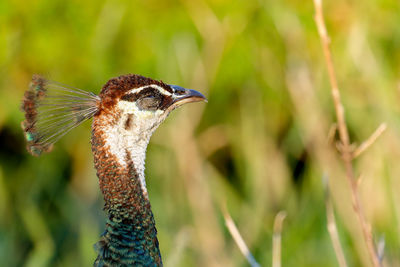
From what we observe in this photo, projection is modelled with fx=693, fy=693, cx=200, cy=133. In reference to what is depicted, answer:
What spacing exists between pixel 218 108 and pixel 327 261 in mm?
833

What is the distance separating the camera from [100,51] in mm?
2396

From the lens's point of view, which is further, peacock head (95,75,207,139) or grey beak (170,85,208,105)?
grey beak (170,85,208,105)

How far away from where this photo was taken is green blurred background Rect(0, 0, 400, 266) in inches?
85.5

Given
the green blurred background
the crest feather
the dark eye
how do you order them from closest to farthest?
the crest feather, the dark eye, the green blurred background

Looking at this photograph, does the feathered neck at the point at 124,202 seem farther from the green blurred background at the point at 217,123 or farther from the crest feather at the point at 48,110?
the green blurred background at the point at 217,123

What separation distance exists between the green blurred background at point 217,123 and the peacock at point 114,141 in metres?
0.80

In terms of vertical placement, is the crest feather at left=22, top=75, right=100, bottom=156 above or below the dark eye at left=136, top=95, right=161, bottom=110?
above

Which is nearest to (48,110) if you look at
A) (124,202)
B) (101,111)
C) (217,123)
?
(101,111)

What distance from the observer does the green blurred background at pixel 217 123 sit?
2172 mm

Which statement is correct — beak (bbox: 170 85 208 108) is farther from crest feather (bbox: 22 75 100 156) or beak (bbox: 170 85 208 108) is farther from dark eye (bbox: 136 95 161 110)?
crest feather (bbox: 22 75 100 156)

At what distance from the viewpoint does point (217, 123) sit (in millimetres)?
2697

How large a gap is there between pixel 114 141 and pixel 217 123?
1450 millimetres

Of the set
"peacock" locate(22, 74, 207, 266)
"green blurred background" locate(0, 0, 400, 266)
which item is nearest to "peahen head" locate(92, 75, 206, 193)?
"peacock" locate(22, 74, 207, 266)

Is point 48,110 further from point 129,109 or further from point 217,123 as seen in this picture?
point 217,123
